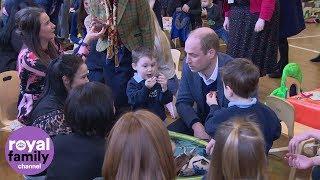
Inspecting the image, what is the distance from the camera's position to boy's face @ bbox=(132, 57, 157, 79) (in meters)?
3.01

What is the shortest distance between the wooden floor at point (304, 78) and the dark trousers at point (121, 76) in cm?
91

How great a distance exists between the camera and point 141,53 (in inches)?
122

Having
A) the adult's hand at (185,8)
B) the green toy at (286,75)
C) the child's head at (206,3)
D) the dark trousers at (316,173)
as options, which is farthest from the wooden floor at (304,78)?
the adult's hand at (185,8)

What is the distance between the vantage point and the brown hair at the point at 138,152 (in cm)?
167

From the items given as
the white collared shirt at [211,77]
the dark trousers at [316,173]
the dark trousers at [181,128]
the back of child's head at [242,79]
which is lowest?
the dark trousers at [316,173]

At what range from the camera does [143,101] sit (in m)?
3.01

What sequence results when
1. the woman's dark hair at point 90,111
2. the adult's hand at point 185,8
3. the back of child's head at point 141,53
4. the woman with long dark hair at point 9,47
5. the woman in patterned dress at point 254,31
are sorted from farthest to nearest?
the adult's hand at point 185,8, the woman in patterned dress at point 254,31, the woman with long dark hair at point 9,47, the back of child's head at point 141,53, the woman's dark hair at point 90,111

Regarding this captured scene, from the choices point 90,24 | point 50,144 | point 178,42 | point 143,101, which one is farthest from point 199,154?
point 178,42

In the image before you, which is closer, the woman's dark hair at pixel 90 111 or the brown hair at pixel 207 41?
the woman's dark hair at pixel 90 111

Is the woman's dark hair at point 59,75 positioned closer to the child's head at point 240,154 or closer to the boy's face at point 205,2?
the child's head at point 240,154

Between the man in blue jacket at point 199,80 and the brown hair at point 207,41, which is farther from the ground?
the brown hair at point 207,41

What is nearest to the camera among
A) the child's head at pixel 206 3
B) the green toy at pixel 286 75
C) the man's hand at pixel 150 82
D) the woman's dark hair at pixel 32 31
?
the man's hand at pixel 150 82

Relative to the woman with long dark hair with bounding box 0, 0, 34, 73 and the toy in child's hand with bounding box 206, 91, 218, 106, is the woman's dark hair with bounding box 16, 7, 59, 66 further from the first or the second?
the toy in child's hand with bounding box 206, 91, 218, 106

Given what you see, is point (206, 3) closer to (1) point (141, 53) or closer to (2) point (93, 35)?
(2) point (93, 35)
